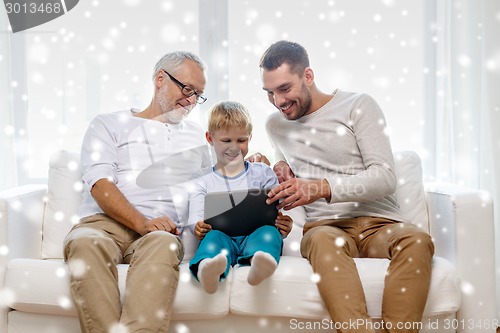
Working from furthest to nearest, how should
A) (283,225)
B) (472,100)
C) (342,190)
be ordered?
(472,100) < (283,225) < (342,190)

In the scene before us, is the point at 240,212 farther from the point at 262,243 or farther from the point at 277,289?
the point at 277,289

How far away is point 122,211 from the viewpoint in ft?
6.27

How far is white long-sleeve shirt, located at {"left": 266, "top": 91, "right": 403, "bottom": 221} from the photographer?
188cm

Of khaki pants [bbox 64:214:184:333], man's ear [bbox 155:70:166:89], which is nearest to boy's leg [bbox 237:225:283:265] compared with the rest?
khaki pants [bbox 64:214:184:333]

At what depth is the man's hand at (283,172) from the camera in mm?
2072

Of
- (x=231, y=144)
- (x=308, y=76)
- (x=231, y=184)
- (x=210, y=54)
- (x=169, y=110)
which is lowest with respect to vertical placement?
(x=231, y=184)

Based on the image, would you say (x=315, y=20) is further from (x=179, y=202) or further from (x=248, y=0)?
(x=179, y=202)

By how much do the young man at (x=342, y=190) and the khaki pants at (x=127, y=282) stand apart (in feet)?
1.36

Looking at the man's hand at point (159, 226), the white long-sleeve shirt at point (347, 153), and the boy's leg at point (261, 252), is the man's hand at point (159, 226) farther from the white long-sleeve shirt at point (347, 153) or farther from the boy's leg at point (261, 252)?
the white long-sleeve shirt at point (347, 153)

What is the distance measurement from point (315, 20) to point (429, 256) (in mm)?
1490

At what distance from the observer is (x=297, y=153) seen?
2111 millimetres

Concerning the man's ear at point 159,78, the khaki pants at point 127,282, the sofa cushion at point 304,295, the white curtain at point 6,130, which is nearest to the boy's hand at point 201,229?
the khaki pants at point 127,282

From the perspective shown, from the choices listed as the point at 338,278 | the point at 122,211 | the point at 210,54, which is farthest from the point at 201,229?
the point at 210,54

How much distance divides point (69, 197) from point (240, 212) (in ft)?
2.44
